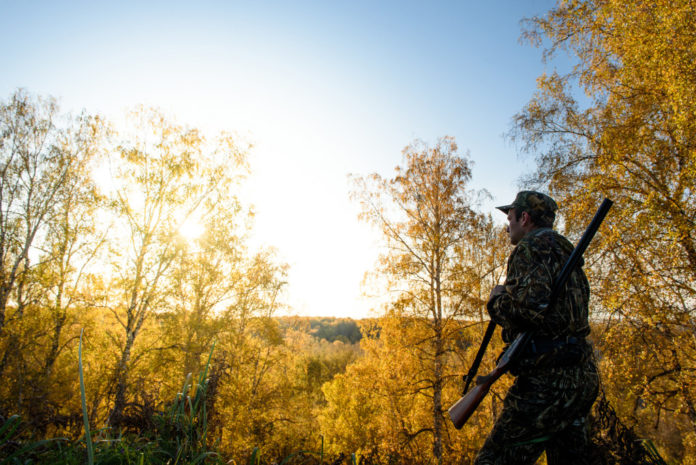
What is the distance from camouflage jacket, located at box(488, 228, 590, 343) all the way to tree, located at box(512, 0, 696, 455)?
4386mm

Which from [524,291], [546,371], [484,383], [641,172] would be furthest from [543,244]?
[641,172]

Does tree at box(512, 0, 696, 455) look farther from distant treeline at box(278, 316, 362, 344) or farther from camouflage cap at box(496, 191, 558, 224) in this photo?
distant treeline at box(278, 316, 362, 344)

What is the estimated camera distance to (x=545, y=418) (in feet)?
5.70

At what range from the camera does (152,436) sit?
2.00 meters

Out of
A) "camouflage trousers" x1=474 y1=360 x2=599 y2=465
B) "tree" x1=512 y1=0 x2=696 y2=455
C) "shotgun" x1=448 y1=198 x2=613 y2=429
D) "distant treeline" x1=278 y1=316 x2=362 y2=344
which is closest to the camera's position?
"camouflage trousers" x1=474 y1=360 x2=599 y2=465

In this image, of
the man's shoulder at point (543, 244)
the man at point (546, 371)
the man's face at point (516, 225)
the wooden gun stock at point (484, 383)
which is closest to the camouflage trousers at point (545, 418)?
the man at point (546, 371)

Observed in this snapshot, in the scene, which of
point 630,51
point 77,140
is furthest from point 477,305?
point 77,140

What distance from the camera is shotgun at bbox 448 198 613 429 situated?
186 cm

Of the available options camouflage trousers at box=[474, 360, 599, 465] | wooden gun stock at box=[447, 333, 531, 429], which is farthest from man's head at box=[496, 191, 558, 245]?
camouflage trousers at box=[474, 360, 599, 465]

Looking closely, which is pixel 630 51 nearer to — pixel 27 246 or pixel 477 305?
pixel 477 305

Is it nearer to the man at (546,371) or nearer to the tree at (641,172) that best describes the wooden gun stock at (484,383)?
the man at (546,371)

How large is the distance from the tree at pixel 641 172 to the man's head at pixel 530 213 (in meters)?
4.01

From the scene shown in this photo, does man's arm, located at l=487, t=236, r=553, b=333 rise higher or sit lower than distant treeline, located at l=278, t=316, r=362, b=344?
higher

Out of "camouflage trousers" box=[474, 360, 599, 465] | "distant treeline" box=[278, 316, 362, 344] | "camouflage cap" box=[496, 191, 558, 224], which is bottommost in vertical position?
"distant treeline" box=[278, 316, 362, 344]
